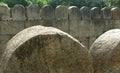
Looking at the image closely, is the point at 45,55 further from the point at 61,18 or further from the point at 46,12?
the point at 61,18

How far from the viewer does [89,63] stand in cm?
424

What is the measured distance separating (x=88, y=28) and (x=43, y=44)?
8893 mm

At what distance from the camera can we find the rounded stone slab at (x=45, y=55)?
3918 millimetres

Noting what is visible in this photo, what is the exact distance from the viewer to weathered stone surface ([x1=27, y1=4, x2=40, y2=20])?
11.6m

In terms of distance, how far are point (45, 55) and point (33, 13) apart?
25.1 ft

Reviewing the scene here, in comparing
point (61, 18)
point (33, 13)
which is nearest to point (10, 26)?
point (33, 13)

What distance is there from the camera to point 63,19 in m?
12.2

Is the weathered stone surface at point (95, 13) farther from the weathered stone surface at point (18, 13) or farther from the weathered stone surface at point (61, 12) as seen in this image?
the weathered stone surface at point (18, 13)

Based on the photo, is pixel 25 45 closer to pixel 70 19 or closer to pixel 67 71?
pixel 67 71

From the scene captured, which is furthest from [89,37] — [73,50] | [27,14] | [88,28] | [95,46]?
[73,50]

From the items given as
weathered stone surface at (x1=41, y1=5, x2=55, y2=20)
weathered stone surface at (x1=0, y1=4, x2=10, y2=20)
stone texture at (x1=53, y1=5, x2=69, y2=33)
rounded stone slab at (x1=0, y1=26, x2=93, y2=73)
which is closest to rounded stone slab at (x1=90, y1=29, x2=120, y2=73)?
rounded stone slab at (x1=0, y1=26, x2=93, y2=73)

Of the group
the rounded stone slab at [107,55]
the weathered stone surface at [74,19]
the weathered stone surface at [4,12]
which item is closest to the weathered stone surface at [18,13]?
the weathered stone surface at [4,12]

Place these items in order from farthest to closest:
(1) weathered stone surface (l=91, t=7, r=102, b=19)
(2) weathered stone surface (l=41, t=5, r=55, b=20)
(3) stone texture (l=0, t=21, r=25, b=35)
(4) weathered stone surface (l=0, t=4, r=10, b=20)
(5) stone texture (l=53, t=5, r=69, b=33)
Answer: (1) weathered stone surface (l=91, t=7, r=102, b=19)
(5) stone texture (l=53, t=5, r=69, b=33)
(2) weathered stone surface (l=41, t=5, r=55, b=20)
(3) stone texture (l=0, t=21, r=25, b=35)
(4) weathered stone surface (l=0, t=4, r=10, b=20)

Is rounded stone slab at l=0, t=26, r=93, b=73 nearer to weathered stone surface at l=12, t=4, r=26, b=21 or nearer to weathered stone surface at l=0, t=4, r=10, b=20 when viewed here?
weathered stone surface at l=0, t=4, r=10, b=20
